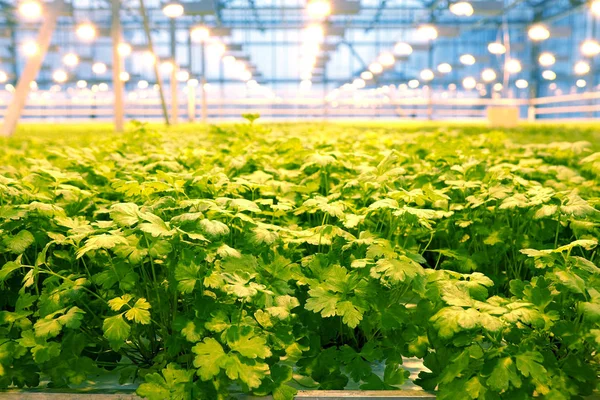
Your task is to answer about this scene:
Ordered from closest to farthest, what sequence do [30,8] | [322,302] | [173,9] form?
[322,302] → [30,8] → [173,9]

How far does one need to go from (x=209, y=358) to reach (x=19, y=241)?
71 centimetres

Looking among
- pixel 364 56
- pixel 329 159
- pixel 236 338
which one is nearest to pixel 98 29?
pixel 329 159

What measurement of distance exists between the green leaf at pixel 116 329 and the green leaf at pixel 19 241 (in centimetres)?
39

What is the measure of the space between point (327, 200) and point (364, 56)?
40.4 metres

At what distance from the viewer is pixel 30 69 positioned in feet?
32.9

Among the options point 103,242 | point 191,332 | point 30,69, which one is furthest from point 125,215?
point 30,69

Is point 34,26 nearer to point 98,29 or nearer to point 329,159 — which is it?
point 98,29

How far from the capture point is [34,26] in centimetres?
3622

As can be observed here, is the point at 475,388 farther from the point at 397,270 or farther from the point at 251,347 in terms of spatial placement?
the point at 251,347

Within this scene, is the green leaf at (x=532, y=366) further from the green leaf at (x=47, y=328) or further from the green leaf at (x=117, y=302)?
the green leaf at (x=47, y=328)

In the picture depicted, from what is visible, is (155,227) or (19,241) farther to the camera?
(19,241)

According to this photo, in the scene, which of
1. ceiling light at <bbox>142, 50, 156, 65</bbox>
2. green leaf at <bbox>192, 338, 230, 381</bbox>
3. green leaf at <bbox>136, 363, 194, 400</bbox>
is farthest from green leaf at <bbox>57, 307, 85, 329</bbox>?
ceiling light at <bbox>142, 50, 156, 65</bbox>

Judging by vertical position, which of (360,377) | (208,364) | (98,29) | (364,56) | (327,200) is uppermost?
(364,56)

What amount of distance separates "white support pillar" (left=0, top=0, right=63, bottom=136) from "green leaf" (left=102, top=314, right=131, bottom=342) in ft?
29.9
